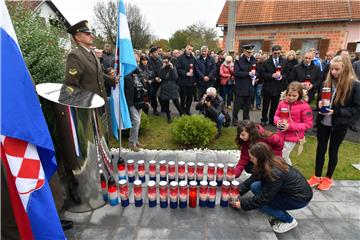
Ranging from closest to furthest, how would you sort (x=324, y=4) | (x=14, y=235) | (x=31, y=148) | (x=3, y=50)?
(x=3, y=50) → (x=31, y=148) → (x=14, y=235) → (x=324, y=4)

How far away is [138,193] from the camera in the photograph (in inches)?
114

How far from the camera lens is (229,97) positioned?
8000 millimetres

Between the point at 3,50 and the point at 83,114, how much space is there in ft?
3.47

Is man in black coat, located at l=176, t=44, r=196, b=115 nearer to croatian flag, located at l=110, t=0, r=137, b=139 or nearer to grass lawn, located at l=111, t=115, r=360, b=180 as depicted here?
grass lawn, located at l=111, t=115, r=360, b=180

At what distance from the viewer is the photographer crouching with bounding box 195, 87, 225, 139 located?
559 centimetres

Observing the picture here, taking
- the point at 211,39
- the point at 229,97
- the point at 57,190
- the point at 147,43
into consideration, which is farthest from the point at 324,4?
the point at 147,43

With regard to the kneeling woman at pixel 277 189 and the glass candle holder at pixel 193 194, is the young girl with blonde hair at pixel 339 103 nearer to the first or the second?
the kneeling woman at pixel 277 189

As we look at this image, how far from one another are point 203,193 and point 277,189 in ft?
2.73

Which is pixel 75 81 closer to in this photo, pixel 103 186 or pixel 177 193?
pixel 103 186

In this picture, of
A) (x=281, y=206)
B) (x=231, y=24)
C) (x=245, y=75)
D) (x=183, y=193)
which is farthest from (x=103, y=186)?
(x=231, y=24)

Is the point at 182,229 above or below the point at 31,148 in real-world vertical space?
below

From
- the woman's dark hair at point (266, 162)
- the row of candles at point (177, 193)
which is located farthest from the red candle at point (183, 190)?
the woman's dark hair at point (266, 162)

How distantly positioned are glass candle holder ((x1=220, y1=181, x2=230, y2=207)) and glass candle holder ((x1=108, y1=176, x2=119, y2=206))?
4.19ft

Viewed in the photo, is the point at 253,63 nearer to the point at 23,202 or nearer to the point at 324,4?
the point at 23,202
